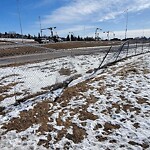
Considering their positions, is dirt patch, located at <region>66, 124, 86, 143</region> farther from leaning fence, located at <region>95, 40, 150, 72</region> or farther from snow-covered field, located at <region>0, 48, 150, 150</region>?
leaning fence, located at <region>95, 40, 150, 72</region>

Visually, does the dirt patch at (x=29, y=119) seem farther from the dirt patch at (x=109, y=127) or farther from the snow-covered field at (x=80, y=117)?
the dirt patch at (x=109, y=127)

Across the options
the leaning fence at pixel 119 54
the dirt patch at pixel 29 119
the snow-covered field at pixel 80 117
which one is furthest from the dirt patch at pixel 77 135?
the leaning fence at pixel 119 54

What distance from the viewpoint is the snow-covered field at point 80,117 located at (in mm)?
4340

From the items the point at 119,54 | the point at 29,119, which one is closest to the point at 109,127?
the point at 29,119

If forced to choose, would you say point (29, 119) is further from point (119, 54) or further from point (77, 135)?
point (119, 54)

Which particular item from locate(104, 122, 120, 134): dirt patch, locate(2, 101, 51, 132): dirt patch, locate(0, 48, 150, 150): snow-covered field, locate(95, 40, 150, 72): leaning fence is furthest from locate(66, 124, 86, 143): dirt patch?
locate(95, 40, 150, 72): leaning fence

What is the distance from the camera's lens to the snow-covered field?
14.2 feet

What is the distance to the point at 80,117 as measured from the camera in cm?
541

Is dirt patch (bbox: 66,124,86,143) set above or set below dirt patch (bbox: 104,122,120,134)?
below

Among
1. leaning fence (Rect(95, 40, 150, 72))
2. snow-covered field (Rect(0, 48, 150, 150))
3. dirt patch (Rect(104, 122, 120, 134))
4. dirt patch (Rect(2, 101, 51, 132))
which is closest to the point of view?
snow-covered field (Rect(0, 48, 150, 150))

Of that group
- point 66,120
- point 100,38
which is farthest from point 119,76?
point 100,38

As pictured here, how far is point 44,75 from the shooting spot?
10898mm

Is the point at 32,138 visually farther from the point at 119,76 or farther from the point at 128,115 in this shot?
the point at 119,76

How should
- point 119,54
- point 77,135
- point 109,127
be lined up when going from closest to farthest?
point 77,135
point 109,127
point 119,54
